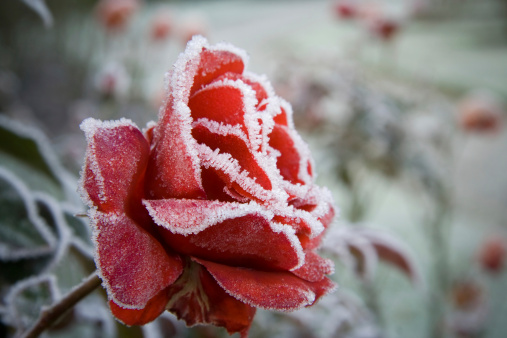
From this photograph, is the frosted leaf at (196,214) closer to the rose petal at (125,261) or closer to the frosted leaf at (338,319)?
the rose petal at (125,261)

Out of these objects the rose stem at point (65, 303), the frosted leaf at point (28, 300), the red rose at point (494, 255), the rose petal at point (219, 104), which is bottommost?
the red rose at point (494, 255)

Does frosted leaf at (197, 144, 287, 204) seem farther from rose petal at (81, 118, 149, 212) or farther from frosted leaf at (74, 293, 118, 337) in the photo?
frosted leaf at (74, 293, 118, 337)

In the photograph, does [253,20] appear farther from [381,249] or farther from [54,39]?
[381,249]

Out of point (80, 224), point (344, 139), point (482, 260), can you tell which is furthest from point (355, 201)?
point (80, 224)

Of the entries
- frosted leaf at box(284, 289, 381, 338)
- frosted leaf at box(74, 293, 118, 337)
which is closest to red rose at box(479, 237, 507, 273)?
frosted leaf at box(284, 289, 381, 338)

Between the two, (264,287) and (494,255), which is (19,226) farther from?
(494,255)

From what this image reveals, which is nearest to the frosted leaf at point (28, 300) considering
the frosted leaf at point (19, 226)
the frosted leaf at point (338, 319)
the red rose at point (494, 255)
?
the frosted leaf at point (19, 226)
